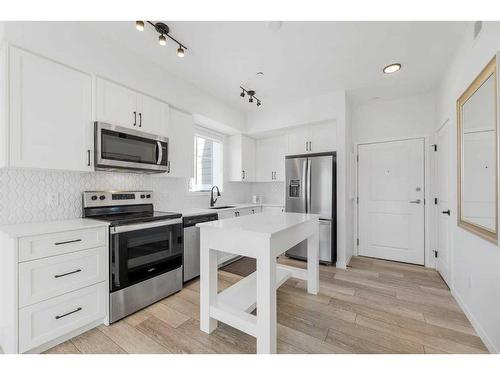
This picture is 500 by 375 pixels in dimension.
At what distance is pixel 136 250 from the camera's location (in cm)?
213

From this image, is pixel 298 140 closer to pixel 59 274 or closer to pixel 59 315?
pixel 59 274

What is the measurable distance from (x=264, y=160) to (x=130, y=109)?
277 cm

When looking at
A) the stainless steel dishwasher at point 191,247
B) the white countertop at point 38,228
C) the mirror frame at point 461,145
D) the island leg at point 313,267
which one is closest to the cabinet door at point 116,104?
Result: the white countertop at point 38,228

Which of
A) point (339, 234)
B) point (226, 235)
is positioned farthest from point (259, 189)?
point (226, 235)

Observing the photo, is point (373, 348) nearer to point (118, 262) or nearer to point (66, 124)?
point (118, 262)

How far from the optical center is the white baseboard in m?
1.60

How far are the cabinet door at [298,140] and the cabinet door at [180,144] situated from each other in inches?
69.3

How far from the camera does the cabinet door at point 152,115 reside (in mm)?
2494

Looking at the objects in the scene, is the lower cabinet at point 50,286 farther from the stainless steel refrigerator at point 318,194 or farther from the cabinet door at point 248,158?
the cabinet door at point 248,158

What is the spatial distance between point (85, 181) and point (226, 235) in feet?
5.54

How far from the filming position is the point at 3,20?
165 centimetres

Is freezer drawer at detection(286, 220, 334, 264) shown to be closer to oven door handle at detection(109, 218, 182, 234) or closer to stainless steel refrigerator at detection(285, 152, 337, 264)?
stainless steel refrigerator at detection(285, 152, 337, 264)

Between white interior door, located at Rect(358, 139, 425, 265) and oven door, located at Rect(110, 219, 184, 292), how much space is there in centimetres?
314

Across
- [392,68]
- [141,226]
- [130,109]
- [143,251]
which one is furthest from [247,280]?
[392,68]
